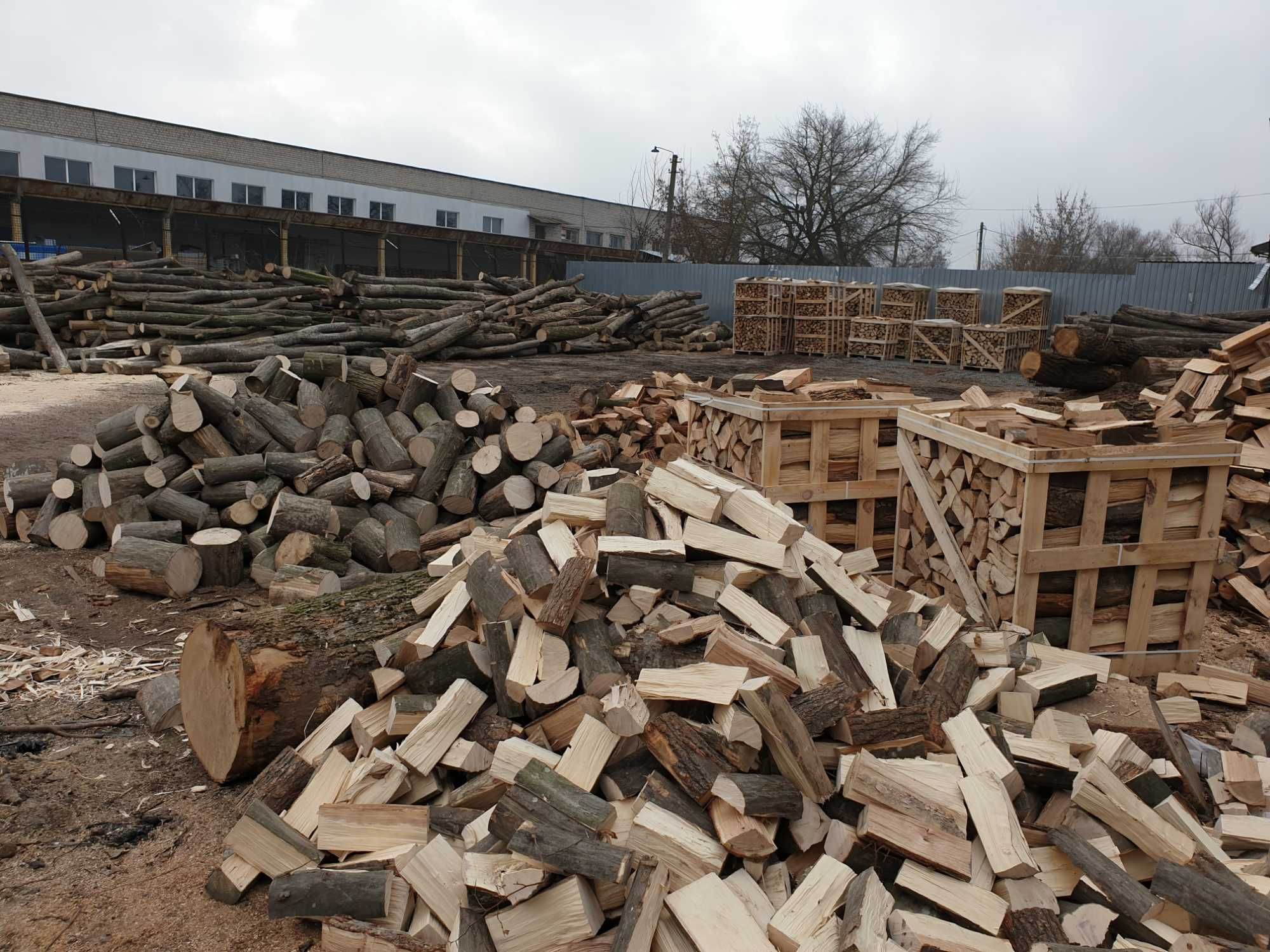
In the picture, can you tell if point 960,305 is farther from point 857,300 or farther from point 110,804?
point 110,804

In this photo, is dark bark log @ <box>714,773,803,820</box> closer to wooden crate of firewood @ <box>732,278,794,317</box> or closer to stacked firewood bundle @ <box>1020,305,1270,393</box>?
stacked firewood bundle @ <box>1020,305,1270,393</box>

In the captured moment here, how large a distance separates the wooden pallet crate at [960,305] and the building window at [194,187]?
27984 mm

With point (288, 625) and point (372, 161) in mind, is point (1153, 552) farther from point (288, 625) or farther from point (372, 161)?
point (372, 161)

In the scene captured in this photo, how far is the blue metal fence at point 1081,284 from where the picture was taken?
61.2 ft

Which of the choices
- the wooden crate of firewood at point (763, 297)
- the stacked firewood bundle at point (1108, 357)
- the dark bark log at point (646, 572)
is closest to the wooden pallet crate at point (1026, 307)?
the wooden crate of firewood at point (763, 297)

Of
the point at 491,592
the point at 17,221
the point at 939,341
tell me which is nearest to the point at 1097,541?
the point at 491,592

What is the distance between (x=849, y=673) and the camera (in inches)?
155

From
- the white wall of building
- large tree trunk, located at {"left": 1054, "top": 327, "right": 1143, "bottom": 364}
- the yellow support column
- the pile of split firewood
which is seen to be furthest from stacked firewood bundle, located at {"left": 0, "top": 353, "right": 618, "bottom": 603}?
the white wall of building

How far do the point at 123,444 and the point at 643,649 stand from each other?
6.46 metres

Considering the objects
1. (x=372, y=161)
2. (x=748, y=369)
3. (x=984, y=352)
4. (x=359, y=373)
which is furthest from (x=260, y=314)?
(x=372, y=161)

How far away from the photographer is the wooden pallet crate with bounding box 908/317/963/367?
66.6 ft

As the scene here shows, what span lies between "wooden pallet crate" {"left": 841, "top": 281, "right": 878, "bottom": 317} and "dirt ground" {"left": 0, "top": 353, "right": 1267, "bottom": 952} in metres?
15.6

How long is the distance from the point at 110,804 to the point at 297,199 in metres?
38.7

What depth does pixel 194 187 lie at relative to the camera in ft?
117
